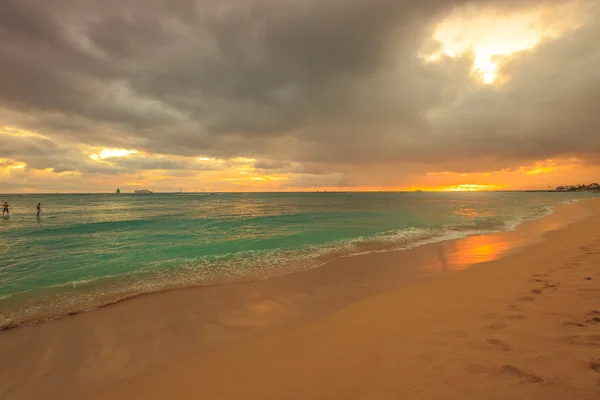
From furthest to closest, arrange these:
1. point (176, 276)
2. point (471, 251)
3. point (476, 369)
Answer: point (471, 251), point (176, 276), point (476, 369)

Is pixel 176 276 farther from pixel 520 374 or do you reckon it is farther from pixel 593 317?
pixel 593 317

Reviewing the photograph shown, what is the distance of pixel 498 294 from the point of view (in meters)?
6.81

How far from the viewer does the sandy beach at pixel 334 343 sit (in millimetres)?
3641

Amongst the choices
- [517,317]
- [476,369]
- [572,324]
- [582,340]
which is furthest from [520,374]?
[572,324]

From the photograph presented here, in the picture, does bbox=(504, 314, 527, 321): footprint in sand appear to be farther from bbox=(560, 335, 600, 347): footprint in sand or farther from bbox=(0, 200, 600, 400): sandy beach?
bbox=(560, 335, 600, 347): footprint in sand

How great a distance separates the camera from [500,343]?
439 centimetres

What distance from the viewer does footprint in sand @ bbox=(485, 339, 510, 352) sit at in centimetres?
422

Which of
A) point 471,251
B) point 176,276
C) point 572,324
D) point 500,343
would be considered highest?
point 572,324

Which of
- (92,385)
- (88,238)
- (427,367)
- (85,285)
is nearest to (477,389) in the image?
(427,367)

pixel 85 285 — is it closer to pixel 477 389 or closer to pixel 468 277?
pixel 477 389

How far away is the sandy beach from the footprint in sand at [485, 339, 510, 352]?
4cm

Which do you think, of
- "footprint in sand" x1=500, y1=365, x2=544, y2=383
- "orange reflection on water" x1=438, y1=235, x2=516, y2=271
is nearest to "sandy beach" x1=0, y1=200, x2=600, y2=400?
"footprint in sand" x1=500, y1=365, x2=544, y2=383

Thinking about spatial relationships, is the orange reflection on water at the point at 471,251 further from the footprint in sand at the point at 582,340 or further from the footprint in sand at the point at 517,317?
the footprint in sand at the point at 582,340

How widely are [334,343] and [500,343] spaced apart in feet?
10.1
